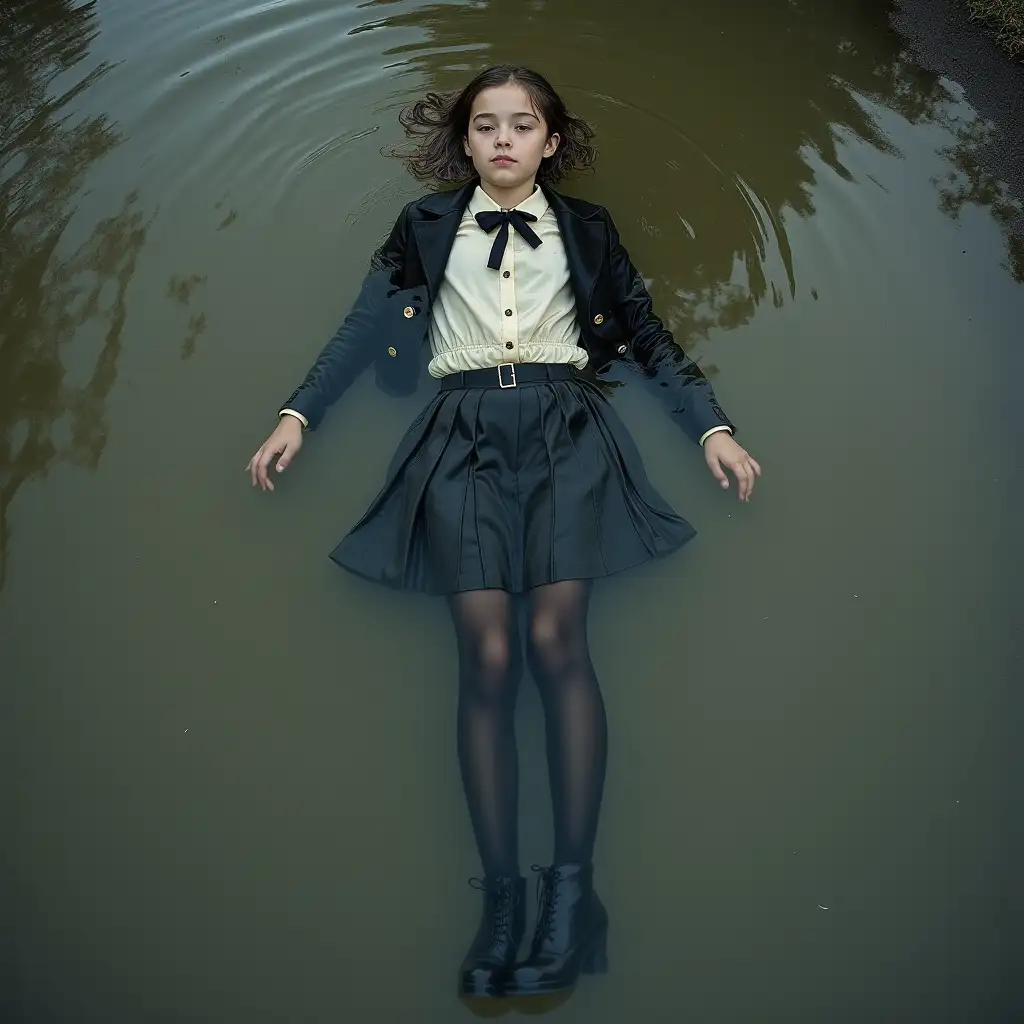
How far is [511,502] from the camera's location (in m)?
2.61

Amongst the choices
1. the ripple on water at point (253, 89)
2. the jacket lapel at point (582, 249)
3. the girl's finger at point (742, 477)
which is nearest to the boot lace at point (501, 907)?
the girl's finger at point (742, 477)

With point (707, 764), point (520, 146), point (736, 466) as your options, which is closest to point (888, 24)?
point (520, 146)


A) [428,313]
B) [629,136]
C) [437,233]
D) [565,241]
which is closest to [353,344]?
[428,313]

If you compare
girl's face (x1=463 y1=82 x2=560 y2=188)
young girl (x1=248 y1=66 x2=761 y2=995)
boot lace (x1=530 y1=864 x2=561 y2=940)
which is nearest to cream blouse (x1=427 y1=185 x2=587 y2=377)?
young girl (x1=248 y1=66 x2=761 y2=995)

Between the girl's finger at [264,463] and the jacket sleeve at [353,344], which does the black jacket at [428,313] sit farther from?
the girl's finger at [264,463]

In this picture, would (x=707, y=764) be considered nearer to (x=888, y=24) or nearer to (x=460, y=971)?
(x=460, y=971)

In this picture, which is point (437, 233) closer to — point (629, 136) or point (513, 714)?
point (629, 136)

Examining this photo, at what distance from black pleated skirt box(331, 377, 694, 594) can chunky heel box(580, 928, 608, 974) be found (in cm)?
79

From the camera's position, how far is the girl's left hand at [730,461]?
8.66 feet

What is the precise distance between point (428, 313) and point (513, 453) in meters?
0.50

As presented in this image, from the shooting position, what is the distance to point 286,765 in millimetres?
2533

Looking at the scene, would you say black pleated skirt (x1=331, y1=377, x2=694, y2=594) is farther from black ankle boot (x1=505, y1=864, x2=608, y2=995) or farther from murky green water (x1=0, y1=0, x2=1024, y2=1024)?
black ankle boot (x1=505, y1=864, x2=608, y2=995)

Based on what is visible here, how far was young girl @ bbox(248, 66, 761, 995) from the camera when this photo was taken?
2309 mm

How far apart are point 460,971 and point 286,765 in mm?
618
